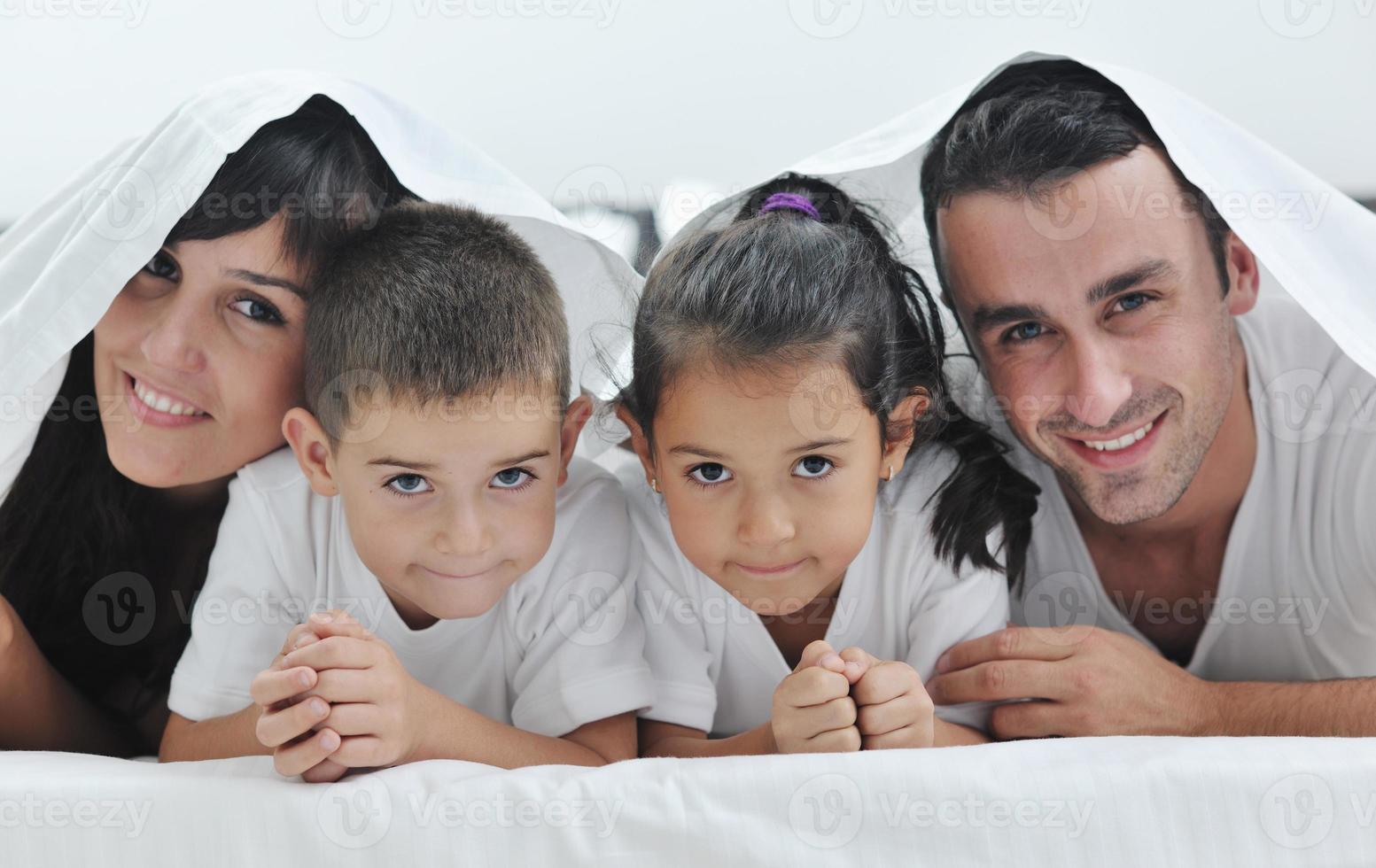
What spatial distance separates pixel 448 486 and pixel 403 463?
4cm

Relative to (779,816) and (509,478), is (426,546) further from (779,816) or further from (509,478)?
(779,816)

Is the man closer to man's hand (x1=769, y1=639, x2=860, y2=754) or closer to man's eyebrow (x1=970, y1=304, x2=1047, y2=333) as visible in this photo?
man's eyebrow (x1=970, y1=304, x2=1047, y2=333)

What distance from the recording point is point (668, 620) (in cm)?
114

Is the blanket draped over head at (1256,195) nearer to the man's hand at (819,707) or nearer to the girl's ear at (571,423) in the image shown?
the girl's ear at (571,423)

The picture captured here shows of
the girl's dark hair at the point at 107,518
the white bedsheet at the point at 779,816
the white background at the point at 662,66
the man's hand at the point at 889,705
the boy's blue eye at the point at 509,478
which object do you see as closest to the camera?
the white bedsheet at the point at 779,816

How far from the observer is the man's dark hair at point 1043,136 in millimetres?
1122

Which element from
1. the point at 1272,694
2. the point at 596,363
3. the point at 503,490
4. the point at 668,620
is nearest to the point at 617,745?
the point at 668,620

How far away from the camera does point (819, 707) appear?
918 millimetres

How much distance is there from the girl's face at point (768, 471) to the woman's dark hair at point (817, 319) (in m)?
0.02

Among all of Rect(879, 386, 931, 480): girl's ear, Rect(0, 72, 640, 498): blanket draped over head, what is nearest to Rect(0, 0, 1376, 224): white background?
Rect(0, 72, 640, 498): blanket draped over head

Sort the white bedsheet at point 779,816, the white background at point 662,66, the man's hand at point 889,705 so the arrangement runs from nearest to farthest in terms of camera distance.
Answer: the white bedsheet at point 779,816, the man's hand at point 889,705, the white background at point 662,66

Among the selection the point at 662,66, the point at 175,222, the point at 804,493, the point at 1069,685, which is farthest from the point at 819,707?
the point at 662,66

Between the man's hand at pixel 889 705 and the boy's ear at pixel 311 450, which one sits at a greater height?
the boy's ear at pixel 311 450

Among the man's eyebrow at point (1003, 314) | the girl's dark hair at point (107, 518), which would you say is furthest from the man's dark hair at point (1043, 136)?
the girl's dark hair at point (107, 518)
